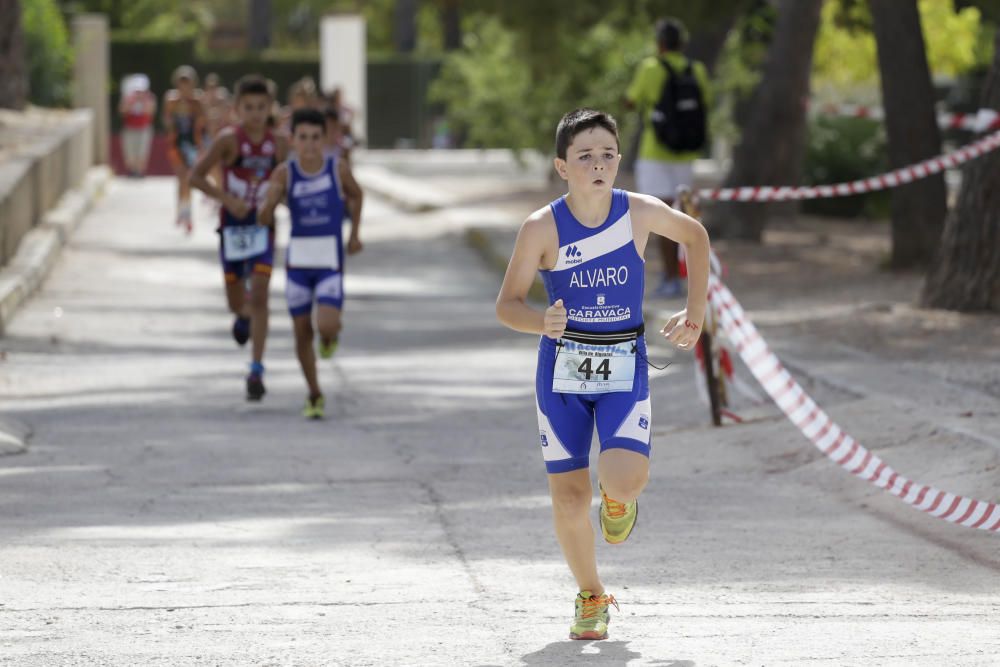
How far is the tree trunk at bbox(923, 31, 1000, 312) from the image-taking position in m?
14.5

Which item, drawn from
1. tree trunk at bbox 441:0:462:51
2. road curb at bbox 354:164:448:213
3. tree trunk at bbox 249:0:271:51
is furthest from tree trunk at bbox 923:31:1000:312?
tree trunk at bbox 249:0:271:51

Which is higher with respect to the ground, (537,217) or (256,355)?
(537,217)

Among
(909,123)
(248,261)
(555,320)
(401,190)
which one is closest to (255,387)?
(248,261)

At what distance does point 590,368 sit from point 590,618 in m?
0.76

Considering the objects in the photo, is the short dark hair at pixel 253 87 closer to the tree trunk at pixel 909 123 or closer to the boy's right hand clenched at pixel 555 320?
the boy's right hand clenched at pixel 555 320

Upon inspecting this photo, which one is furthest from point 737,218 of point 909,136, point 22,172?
point 22,172

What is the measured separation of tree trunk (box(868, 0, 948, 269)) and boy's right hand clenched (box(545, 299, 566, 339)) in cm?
1252

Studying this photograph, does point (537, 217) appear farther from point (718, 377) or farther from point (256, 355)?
point (256, 355)

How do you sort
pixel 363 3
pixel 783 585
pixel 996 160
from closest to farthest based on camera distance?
pixel 783 585 → pixel 996 160 → pixel 363 3

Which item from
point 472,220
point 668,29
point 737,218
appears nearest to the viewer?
point 668,29

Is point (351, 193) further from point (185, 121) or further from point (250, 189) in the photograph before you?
point (185, 121)

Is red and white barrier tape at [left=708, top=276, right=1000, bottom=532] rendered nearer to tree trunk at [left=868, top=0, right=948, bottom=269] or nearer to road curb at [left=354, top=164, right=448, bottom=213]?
tree trunk at [left=868, top=0, right=948, bottom=269]

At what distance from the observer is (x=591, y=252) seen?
20.9 ft

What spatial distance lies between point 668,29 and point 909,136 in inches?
99.5
